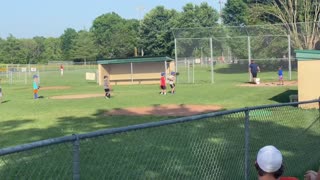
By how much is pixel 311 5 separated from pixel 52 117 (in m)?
37.8

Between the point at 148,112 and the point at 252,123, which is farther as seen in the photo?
the point at 148,112

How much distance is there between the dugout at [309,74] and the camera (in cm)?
1688

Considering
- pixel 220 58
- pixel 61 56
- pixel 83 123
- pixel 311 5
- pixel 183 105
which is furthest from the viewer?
pixel 61 56

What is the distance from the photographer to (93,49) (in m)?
116

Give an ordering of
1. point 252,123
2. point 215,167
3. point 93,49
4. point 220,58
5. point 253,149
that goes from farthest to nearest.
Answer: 1. point 93,49
2. point 220,58
3. point 252,123
4. point 253,149
5. point 215,167

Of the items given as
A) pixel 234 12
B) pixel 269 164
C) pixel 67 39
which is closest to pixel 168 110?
pixel 269 164

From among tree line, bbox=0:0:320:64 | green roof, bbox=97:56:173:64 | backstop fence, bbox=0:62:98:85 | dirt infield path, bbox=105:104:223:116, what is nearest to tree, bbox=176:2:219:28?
tree line, bbox=0:0:320:64

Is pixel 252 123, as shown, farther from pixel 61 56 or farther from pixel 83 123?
pixel 61 56

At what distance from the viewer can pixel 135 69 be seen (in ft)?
134

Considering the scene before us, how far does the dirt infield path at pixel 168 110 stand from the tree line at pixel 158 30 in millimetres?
19383

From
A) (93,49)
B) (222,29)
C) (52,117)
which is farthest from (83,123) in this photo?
(93,49)

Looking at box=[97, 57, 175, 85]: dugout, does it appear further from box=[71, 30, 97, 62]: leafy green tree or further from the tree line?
box=[71, 30, 97, 62]: leafy green tree

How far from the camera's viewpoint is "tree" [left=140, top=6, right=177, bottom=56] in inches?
3524

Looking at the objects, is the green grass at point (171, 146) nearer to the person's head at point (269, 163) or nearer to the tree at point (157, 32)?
the person's head at point (269, 163)
